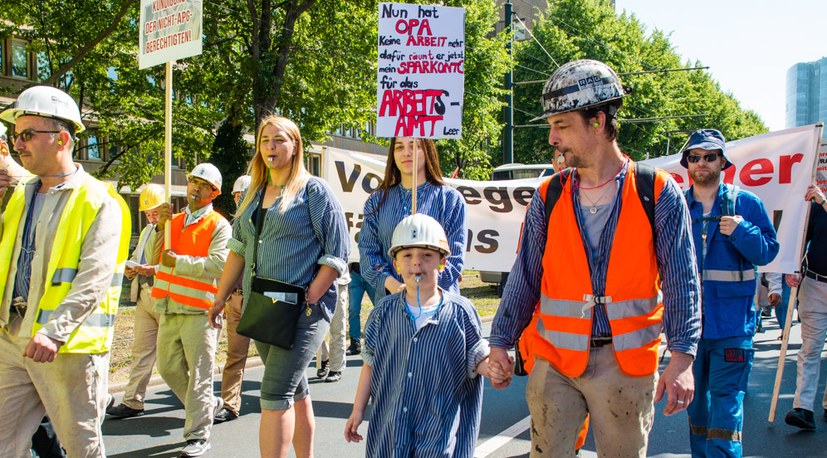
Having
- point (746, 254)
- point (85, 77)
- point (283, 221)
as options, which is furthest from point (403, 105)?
point (85, 77)

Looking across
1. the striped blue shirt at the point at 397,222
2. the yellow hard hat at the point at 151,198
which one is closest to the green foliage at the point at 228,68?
the yellow hard hat at the point at 151,198

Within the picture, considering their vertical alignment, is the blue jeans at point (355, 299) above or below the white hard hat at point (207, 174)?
below

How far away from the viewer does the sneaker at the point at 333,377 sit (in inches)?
327

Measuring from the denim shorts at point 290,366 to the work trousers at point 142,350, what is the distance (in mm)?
2788

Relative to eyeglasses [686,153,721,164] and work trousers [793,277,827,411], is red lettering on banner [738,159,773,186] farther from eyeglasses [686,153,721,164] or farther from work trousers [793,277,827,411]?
eyeglasses [686,153,721,164]

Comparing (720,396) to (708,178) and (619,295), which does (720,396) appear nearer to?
(708,178)

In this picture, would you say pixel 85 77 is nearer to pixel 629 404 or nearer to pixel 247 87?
pixel 247 87

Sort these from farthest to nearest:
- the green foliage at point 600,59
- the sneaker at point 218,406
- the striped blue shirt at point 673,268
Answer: the green foliage at point 600,59 → the sneaker at point 218,406 → the striped blue shirt at point 673,268

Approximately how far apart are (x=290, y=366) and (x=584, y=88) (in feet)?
7.55

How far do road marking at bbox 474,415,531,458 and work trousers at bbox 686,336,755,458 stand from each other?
152 cm

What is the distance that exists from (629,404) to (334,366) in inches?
225

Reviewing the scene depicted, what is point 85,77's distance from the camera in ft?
81.6

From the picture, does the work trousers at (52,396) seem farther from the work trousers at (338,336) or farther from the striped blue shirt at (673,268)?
the work trousers at (338,336)

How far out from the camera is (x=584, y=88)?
3.02 m
